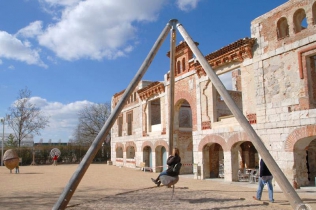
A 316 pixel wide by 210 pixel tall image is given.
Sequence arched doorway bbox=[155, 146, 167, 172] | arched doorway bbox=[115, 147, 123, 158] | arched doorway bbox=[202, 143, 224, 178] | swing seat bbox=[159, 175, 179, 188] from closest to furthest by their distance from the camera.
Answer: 1. swing seat bbox=[159, 175, 179, 188]
2. arched doorway bbox=[202, 143, 224, 178]
3. arched doorway bbox=[155, 146, 167, 172]
4. arched doorway bbox=[115, 147, 123, 158]

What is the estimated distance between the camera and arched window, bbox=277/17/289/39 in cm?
1179

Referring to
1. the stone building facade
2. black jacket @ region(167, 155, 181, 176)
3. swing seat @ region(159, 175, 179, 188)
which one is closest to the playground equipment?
black jacket @ region(167, 155, 181, 176)

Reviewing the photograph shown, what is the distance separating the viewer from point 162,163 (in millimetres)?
20875

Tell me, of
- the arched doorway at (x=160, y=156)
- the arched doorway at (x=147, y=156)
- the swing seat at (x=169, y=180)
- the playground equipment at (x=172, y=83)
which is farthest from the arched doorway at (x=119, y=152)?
the swing seat at (x=169, y=180)

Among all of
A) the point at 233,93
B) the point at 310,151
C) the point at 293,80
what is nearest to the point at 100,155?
the point at 233,93

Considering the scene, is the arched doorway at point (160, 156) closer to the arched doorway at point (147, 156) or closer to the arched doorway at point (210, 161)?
the arched doorway at point (147, 156)

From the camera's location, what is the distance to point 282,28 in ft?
39.0

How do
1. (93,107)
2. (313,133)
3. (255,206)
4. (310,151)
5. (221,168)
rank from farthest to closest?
(93,107) < (221,168) < (310,151) < (313,133) < (255,206)

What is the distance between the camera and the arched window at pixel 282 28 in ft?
38.7

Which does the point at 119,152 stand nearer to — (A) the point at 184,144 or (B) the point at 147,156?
(B) the point at 147,156

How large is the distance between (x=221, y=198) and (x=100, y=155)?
1220 inches

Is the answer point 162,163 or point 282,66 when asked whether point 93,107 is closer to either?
point 162,163

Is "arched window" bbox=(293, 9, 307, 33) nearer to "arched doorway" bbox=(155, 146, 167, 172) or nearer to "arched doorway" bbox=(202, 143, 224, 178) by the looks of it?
"arched doorway" bbox=(202, 143, 224, 178)

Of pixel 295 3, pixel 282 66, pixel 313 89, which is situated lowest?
pixel 313 89
